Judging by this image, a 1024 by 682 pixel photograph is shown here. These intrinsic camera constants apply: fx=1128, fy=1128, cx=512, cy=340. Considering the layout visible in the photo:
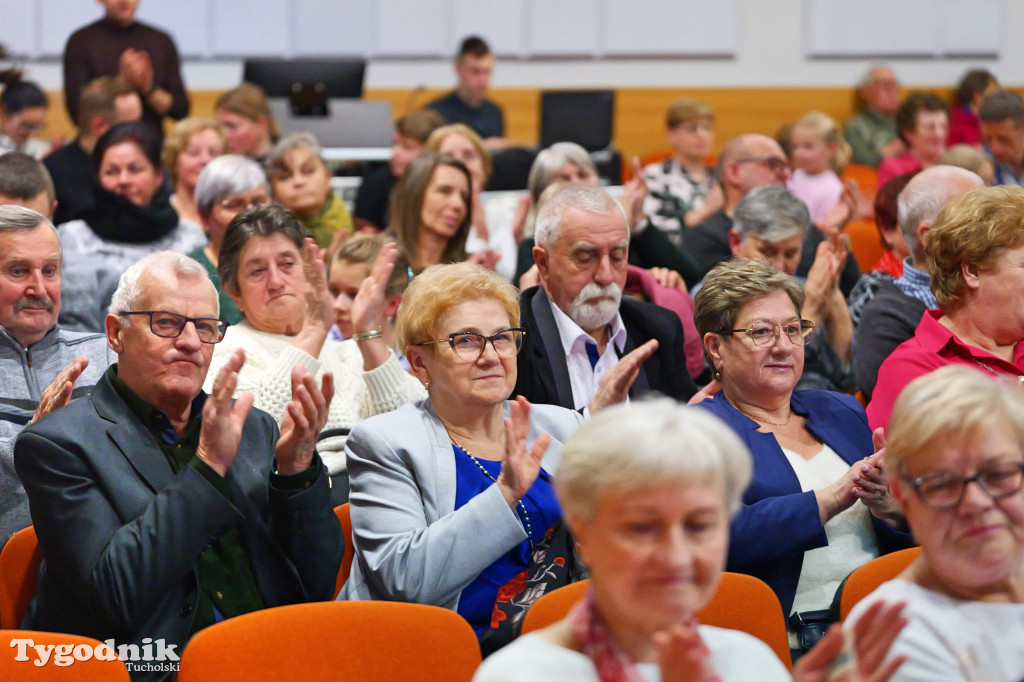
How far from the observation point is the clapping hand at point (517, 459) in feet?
6.87

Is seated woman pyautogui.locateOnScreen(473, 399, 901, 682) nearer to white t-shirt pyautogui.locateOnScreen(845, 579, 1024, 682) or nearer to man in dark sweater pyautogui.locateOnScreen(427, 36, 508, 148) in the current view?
white t-shirt pyautogui.locateOnScreen(845, 579, 1024, 682)

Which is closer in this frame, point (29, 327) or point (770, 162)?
point (29, 327)

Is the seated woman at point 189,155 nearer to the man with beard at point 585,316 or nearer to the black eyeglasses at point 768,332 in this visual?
the man with beard at point 585,316

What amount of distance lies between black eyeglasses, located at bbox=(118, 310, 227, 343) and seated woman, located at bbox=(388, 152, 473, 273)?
189cm

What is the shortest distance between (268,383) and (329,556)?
2.47ft

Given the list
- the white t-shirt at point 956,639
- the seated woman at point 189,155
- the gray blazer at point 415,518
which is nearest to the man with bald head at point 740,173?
the seated woman at point 189,155

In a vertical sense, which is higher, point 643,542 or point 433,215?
point 433,215

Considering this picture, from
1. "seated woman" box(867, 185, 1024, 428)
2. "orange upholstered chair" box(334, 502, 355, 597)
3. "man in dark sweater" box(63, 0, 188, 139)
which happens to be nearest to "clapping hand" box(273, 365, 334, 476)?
"orange upholstered chair" box(334, 502, 355, 597)

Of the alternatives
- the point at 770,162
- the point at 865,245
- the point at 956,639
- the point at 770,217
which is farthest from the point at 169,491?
the point at 865,245

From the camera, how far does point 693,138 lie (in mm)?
6398

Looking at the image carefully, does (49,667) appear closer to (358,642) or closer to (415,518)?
(358,642)

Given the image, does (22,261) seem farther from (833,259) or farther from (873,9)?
(873,9)

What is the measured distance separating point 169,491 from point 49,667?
1.27ft

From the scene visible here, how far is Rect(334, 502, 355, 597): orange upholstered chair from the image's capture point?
2.42m
